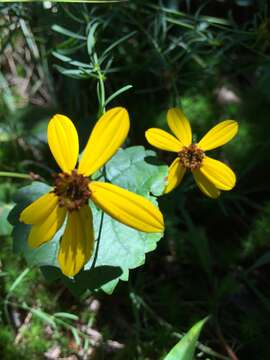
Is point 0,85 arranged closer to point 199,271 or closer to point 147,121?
point 147,121

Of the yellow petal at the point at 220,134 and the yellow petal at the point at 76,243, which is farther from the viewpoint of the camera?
the yellow petal at the point at 220,134

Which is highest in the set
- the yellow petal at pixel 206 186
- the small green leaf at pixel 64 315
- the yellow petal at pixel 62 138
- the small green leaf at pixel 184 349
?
the yellow petal at pixel 62 138

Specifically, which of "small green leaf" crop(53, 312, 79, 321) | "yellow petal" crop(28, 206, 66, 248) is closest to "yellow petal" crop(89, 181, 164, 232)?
"yellow petal" crop(28, 206, 66, 248)

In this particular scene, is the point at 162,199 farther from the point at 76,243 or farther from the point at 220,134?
A: the point at 76,243

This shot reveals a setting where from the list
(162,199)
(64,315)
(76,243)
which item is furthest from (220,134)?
(64,315)

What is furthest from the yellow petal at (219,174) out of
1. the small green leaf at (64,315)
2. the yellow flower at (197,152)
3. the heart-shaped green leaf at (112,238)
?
the small green leaf at (64,315)

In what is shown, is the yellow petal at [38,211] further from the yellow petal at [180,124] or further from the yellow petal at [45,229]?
the yellow petal at [180,124]

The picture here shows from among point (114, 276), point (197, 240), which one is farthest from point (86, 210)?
point (197, 240)
